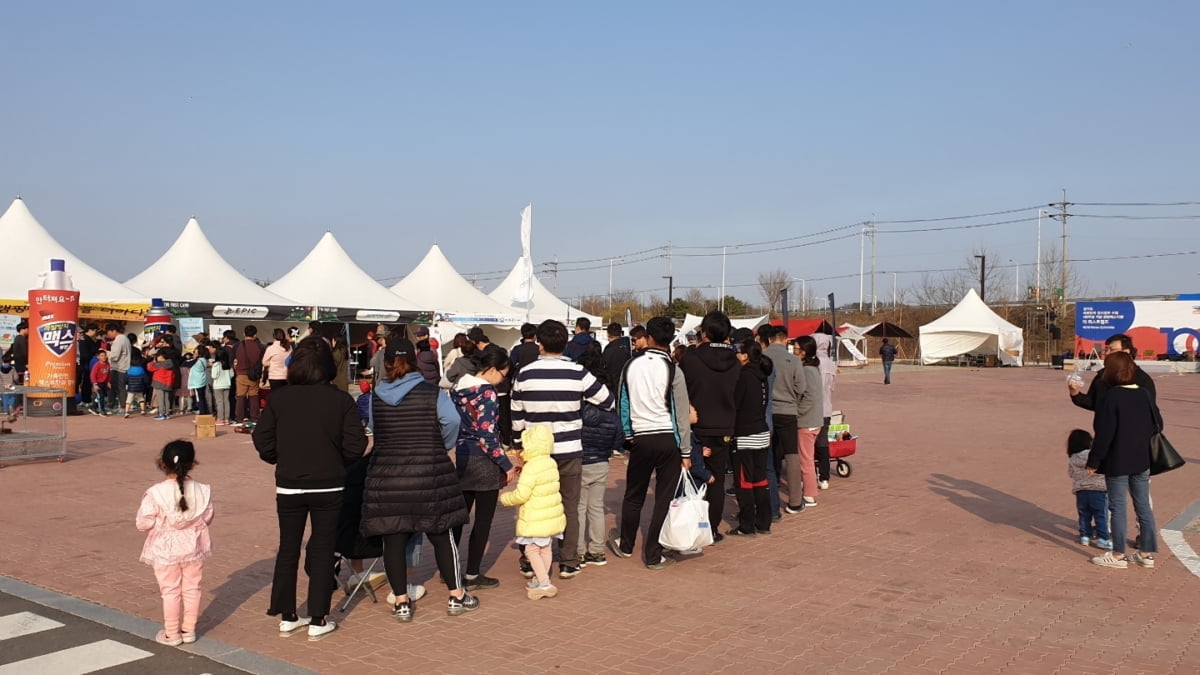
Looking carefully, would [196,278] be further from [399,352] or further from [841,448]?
[399,352]

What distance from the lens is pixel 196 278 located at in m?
27.0

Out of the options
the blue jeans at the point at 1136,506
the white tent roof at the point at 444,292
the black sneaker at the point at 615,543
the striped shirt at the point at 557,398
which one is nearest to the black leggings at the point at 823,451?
the black sneaker at the point at 615,543

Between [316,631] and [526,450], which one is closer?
[316,631]

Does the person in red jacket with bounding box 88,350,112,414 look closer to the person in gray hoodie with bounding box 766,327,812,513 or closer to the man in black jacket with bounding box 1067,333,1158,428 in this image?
the person in gray hoodie with bounding box 766,327,812,513

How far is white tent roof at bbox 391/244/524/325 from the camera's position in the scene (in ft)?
108

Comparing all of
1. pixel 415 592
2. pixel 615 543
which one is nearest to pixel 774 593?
pixel 615 543

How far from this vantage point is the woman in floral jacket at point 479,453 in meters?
6.13

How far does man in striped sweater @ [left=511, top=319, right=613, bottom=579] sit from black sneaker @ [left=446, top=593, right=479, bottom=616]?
97 cm

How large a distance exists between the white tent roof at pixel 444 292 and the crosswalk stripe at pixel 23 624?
26.3 m

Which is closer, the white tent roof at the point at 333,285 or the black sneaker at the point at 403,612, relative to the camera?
the black sneaker at the point at 403,612

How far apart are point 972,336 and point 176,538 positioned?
4967cm

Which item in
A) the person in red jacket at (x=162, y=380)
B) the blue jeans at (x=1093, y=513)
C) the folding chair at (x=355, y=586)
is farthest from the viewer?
the person in red jacket at (x=162, y=380)

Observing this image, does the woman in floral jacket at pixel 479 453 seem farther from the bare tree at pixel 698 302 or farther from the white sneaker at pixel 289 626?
the bare tree at pixel 698 302

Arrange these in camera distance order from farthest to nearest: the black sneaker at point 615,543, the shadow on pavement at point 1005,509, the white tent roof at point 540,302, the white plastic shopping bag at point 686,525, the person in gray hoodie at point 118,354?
the white tent roof at point 540,302 < the person in gray hoodie at point 118,354 < the shadow on pavement at point 1005,509 < the black sneaker at point 615,543 < the white plastic shopping bag at point 686,525
